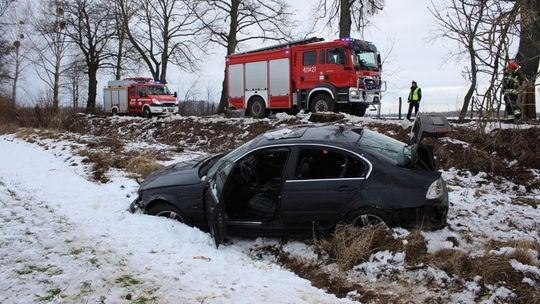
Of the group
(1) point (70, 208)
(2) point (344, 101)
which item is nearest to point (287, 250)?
(1) point (70, 208)

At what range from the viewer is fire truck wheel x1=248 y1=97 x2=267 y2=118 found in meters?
20.1

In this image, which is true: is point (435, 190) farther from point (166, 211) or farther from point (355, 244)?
point (166, 211)

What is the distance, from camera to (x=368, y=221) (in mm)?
5773

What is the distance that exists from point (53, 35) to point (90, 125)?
1011 inches

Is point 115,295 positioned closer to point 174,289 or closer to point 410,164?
point 174,289

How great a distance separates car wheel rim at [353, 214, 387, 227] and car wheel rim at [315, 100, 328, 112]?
38.6ft

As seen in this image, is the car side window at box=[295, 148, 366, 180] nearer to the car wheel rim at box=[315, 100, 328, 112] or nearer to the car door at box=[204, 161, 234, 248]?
the car door at box=[204, 161, 234, 248]

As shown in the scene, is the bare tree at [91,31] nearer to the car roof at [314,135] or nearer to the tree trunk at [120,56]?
the tree trunk at [120,56]

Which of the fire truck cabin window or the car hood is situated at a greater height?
the fire truck cabin window

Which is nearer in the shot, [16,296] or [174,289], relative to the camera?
[16,296]

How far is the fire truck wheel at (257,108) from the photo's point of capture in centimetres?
2011

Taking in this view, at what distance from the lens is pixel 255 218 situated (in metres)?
6.18

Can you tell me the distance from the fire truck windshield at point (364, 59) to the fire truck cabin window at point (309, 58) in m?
1.47

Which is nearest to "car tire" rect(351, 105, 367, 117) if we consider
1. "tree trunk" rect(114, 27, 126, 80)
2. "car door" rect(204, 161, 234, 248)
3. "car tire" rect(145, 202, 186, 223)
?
"car tire" rect(145, 202, 186, 223)
